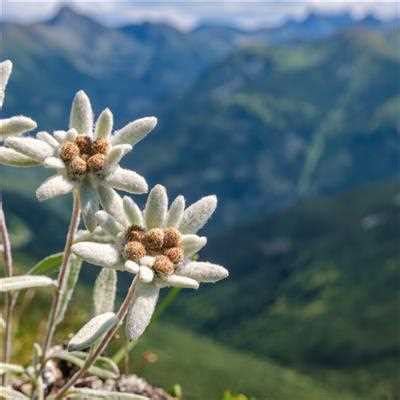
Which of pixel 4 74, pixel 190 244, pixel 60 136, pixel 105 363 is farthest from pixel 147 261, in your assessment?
pixel 105 363

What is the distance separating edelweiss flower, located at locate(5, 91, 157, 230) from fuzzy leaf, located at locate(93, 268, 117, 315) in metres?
1.00

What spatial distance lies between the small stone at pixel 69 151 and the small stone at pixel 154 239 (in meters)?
0.52

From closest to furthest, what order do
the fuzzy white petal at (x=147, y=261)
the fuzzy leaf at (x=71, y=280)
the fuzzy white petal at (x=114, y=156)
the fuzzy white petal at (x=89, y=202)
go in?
1. the fuzzy white petal at (x=147, y=261)
2. the fuzzy white petal at (x=114, y=156)
3. the fuzzy white petal at (x=89, y=202)
4. the fuzzy leaf at (x=71, y=280)

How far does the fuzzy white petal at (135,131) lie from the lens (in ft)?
12.5

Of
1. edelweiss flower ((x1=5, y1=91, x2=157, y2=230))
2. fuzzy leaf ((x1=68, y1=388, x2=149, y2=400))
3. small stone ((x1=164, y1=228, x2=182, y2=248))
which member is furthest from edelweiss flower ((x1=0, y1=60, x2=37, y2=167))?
fuzzy leaf ((x1=68, y1=388, x2=149, y2=400))

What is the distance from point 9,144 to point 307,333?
18067cm

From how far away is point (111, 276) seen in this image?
15.5 feet

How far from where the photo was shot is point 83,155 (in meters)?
3.68

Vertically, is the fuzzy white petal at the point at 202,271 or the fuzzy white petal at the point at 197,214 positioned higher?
the fuzzy white petal at the point at 197,214

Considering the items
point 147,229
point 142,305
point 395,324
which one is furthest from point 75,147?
point 395,324

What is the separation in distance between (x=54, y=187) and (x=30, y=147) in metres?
0.27

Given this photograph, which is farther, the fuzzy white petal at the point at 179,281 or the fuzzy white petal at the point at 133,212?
the fuzzy white petal at the point at 133,212

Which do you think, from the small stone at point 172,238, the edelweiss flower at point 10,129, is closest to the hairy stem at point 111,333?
the small stone at point 172,238

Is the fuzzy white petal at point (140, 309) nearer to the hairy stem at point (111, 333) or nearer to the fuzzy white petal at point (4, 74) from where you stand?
the hairy stem at point (111, 333)
